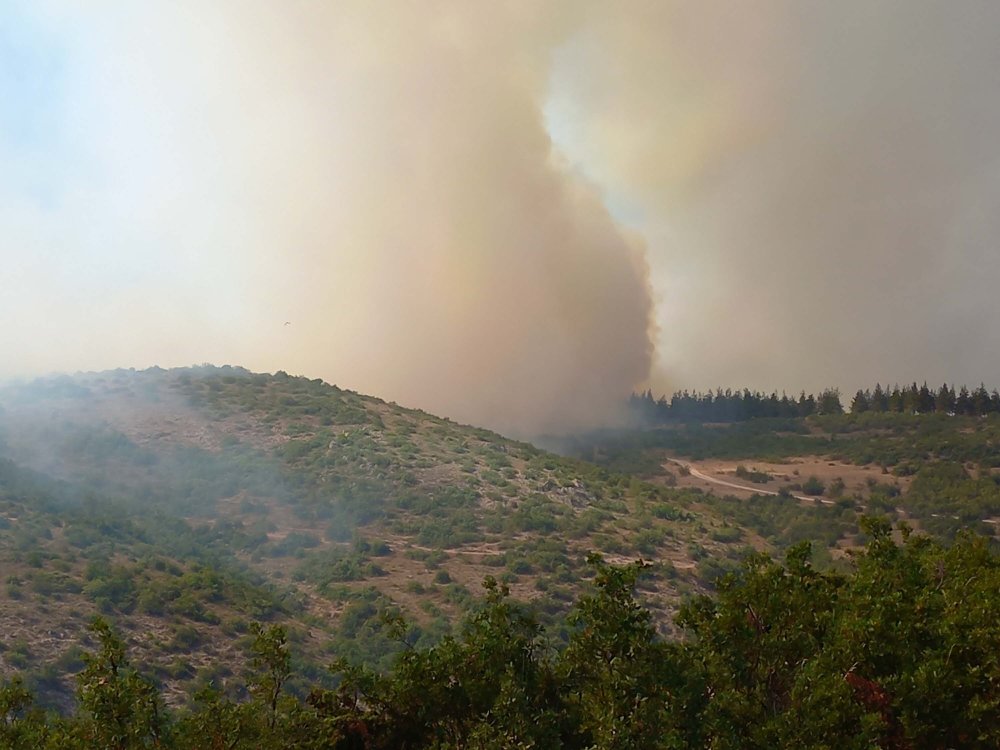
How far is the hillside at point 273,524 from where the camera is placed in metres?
80.0

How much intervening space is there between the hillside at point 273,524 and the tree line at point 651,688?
33651 millimetres

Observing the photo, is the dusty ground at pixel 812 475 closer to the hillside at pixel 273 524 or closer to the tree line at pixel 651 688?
the hillside at pixel 273 524

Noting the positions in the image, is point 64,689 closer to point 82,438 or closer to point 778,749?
point 778,749

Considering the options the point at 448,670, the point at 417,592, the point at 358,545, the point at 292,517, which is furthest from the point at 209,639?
the point at 448,670

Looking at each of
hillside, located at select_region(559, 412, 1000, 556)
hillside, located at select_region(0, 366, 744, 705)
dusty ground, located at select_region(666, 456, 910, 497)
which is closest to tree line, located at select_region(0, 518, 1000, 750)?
hillside, located at select_region(0, 366, 744, 705)

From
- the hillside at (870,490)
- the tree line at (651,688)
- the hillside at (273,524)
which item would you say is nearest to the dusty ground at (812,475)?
the hillside at (870,490)

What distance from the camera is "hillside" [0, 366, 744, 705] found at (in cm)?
8000

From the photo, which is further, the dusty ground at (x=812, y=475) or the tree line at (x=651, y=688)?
the dusty ground at (x=812, y=475)

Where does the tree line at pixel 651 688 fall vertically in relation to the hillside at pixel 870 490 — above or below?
below

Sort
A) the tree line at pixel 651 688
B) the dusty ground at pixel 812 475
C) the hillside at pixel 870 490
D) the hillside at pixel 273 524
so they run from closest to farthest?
the tree line at pixel 651 688 → the hillside at pixel 273 524 → the hillside at pixel 870 490 → the dusty ground at pixel 812 475

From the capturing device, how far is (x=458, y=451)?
6088 inches

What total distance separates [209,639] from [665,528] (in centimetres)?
7008

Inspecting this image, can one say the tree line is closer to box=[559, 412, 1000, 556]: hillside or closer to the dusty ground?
box=[559, 412, 1000, 556]: hillside

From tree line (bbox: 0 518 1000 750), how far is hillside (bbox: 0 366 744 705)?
3365 cm
